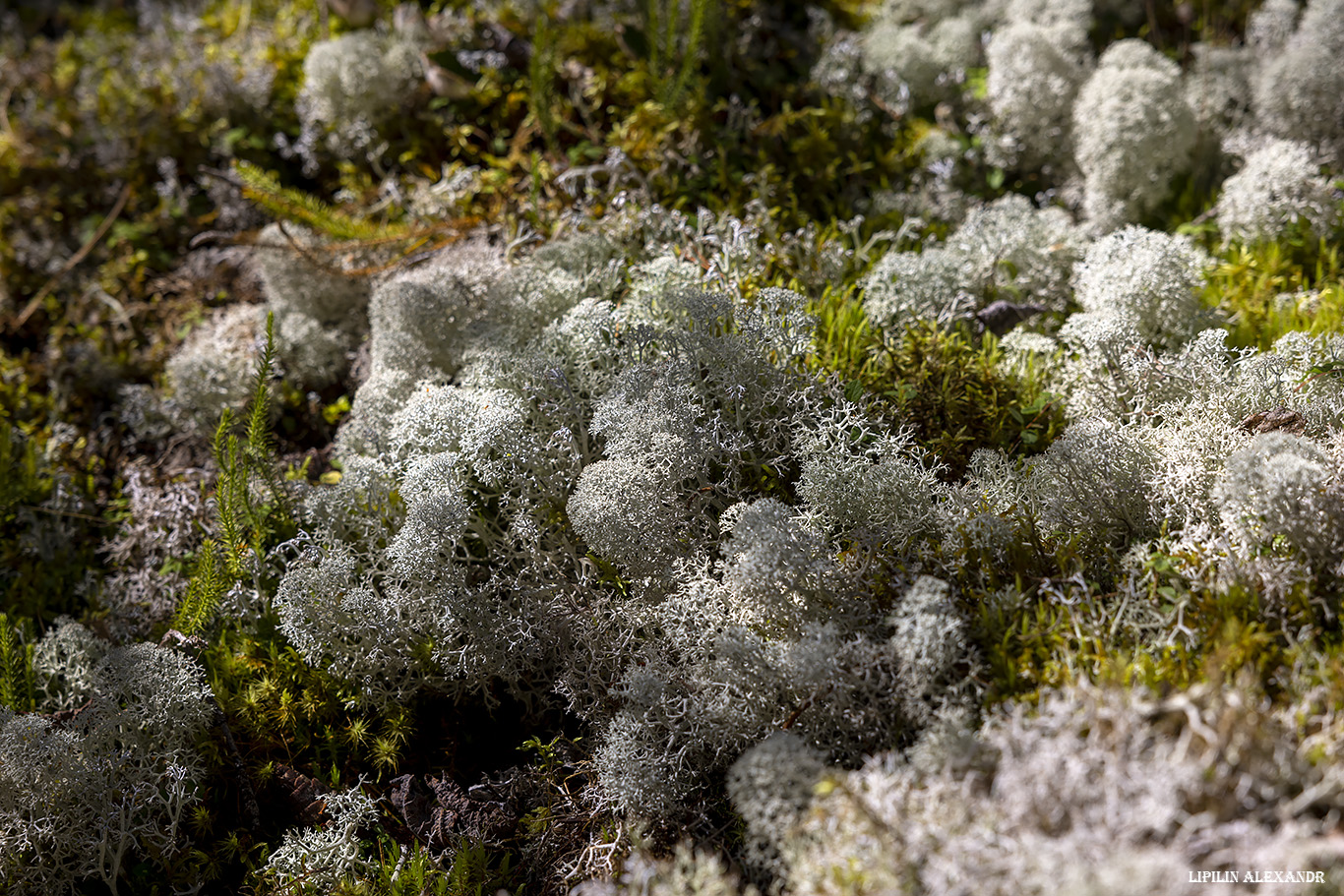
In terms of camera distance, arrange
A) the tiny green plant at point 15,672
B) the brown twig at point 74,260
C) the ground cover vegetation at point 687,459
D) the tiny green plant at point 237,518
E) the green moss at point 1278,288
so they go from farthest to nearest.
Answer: the brown twig at point 74,260
the green moss at point 1278,288
the tiny green plant at point 237,518
the tiny green plant at point 15,672
the ground cover vegetation at point 687,459

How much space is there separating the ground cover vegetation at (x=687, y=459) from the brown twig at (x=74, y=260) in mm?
29

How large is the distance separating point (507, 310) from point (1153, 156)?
254 cm

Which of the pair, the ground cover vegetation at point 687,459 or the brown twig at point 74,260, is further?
the brown twig at point 74,260

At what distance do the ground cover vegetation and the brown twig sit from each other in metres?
0.03

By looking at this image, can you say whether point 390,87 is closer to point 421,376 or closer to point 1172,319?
point 421,376

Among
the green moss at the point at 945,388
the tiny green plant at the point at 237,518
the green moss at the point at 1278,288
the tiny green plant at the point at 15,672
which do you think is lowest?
the tiny green plant at the point at 15,672

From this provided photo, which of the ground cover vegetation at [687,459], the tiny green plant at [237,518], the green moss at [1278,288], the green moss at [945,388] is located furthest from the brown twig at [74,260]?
the green moss at [1278,288]

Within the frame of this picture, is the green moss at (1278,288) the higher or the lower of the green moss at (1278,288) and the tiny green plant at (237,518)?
the higher

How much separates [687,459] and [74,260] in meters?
3.48

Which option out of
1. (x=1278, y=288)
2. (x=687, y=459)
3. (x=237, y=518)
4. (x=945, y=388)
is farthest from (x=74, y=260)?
(x=1278, y=288)

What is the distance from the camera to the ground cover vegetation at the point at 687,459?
6.04 ft

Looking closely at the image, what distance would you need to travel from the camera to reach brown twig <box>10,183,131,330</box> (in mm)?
4062

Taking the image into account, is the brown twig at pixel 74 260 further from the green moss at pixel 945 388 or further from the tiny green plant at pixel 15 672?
the green moss at pixel 945 388

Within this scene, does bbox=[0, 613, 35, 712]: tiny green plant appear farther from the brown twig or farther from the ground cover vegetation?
the brown twig
